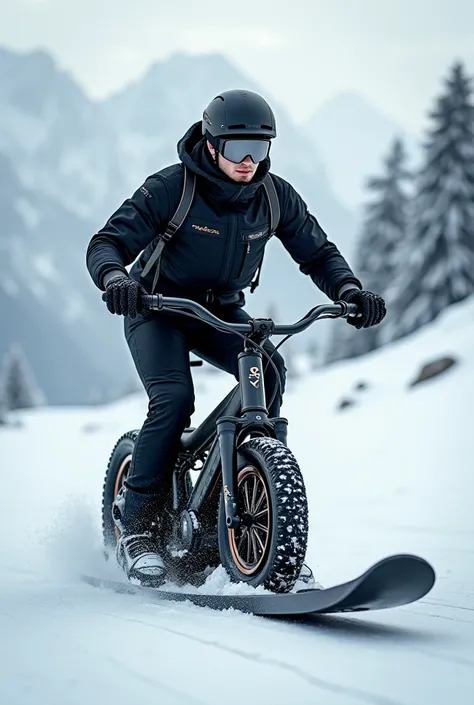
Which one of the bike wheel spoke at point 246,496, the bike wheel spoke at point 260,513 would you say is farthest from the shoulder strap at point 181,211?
the bike wheel spoke at point 260,513

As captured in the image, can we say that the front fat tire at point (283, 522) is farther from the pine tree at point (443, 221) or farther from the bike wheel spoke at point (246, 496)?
the pine tree at point (443, 221)

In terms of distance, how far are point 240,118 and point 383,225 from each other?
29.7 meters

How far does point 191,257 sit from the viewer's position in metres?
4.05

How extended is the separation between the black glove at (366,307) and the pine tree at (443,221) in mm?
22897

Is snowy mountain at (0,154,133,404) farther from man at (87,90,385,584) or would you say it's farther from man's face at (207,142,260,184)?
man's face at (207,142,260,184)

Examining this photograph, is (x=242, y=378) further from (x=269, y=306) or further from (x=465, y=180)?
(x=269, y=306)

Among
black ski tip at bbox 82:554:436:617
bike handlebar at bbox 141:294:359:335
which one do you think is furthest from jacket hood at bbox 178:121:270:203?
black ski tip at bbox 82:554:436:617

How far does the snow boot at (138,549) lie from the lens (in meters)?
4.00

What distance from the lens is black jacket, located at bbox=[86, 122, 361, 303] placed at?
3.91m

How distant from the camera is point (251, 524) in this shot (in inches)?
141

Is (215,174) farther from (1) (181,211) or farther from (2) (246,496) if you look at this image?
(2) (246,496)

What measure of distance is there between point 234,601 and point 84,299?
194 metres

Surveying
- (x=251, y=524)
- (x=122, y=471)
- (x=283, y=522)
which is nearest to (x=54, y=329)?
(x=122, y=471)

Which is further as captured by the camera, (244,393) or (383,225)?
(383,225)
